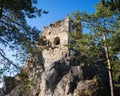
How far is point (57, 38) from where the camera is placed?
3653cm

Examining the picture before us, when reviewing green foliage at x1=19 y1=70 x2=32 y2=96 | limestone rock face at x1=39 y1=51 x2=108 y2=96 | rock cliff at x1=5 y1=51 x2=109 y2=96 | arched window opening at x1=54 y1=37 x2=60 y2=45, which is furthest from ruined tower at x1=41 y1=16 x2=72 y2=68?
green foliage at x1=19 y1=70 x2=32 y2=96

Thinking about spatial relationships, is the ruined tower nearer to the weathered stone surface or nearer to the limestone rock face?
the weathered stone surface

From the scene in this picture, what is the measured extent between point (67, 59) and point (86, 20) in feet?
36.6

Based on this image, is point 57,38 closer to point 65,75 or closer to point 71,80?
point 65,75

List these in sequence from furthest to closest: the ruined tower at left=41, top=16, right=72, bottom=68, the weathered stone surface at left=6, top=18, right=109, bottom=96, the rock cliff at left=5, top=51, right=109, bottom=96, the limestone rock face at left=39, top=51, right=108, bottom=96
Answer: the ruined tower at left=41, top=16, right=72, bottom=68 → the weathered stone surface at left=6, top=18, right=109, bottom=96 → the limestone rock face at left=39, top=51, right=108, bottom=96 → the rock cliff at left=5, top=51, right=109, bottom=96

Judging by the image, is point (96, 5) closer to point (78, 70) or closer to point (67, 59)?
point (78, 70)

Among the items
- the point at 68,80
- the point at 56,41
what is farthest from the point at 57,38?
the point at 68,80

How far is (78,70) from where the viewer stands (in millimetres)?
29359

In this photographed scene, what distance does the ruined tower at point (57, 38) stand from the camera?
3470 cm

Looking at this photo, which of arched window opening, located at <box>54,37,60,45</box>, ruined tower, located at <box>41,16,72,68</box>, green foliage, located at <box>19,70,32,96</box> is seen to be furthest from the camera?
arched window opening, located at <box>54,37,60,45</box>

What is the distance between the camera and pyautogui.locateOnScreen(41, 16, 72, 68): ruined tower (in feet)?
114

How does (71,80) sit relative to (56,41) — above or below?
below

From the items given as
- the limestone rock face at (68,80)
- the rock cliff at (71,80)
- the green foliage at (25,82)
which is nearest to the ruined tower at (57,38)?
the rock cliff at (71,80)

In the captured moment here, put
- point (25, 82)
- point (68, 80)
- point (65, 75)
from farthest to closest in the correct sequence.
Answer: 1. point (65, 75)
2. point (68, 80)
3. point (25, 82)
